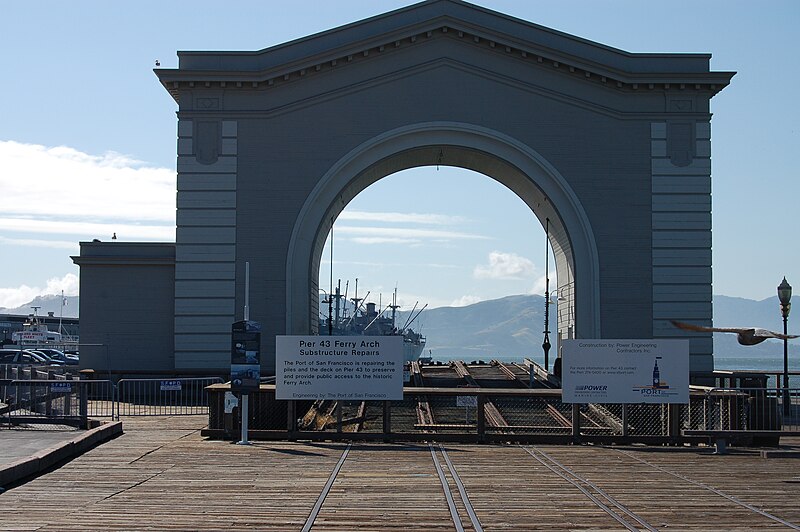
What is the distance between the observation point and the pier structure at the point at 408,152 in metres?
35.4

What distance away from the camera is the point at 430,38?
36.1m

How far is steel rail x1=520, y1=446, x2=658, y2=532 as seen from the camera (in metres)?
12.2

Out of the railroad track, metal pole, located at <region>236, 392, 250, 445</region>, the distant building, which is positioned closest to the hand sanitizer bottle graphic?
the railroad track

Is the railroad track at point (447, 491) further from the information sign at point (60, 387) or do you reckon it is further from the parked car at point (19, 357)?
the parked car at point (19, 357)

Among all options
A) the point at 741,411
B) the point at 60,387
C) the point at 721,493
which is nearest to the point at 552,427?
the point at 741,411

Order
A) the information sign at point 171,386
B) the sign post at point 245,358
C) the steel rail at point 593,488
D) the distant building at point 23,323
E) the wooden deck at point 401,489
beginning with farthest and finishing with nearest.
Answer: the distant building at point 23,323, the information sign at point 171,386, the sign post at point 245,358, the wooden deck at point 401,489, the steel rail at point 593,488

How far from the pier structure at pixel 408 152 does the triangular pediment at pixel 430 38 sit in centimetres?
5

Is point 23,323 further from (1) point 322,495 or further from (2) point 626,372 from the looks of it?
(1) point 322,495

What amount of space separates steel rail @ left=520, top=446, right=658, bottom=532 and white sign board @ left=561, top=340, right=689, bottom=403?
67.2 inches

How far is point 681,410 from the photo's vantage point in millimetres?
21859

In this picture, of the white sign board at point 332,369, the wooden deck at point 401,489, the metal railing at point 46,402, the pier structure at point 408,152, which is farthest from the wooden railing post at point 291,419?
the pier structure at point 408,152

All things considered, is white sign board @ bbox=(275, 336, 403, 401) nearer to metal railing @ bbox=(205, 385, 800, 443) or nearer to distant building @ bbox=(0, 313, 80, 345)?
metal railing @ bbox=(205, 385, 800, 443)

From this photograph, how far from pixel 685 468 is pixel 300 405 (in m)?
10.1

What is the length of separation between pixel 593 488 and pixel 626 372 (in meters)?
5.90
